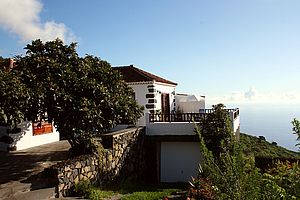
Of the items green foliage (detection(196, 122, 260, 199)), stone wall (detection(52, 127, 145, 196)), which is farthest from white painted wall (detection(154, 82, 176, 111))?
green foliage (detection(196, 122, 260, 199))

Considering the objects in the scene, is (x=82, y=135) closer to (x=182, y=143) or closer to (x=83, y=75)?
(x=83, y=75)

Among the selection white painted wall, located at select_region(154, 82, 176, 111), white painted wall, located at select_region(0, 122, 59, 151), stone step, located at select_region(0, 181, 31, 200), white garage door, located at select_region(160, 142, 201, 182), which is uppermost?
white painted wall, located at select_region(154, 82, 176, 111)

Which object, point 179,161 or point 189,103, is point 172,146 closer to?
point 179,161

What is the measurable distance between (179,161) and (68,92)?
781cm

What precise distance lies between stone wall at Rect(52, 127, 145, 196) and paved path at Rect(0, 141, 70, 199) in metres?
0.67

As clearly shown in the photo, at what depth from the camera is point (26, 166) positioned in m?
10.6

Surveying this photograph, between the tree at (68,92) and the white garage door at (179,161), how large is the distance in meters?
4.79

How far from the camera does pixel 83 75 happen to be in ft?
34.5

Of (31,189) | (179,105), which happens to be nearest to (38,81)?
(31,189)

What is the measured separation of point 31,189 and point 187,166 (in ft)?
28.9

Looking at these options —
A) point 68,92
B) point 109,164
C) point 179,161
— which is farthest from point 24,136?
point 179,161

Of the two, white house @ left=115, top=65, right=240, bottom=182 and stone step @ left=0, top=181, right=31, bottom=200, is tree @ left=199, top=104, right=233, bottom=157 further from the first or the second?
stone step @ left=0, top=181, right=31, bottom=200

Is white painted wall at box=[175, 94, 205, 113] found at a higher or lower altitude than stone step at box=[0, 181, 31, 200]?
higher

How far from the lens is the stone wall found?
8922mm
